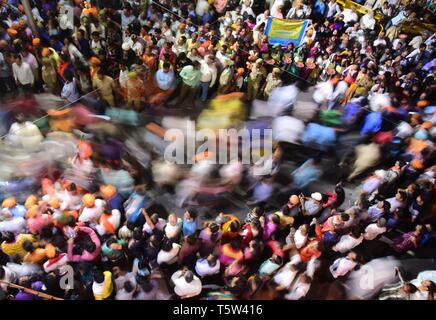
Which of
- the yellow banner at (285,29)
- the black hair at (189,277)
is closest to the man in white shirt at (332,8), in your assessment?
the yellow banner at (285,29)

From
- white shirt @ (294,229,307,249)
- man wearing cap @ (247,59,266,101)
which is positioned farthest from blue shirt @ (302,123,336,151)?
white shirt @ (294,229,307,249)

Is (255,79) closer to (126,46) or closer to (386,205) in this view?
(126,46)

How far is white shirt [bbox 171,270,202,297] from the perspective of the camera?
458 cm

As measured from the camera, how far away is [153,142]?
625 centimetres

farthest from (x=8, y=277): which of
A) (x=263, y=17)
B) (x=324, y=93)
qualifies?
(x=263, y=17)

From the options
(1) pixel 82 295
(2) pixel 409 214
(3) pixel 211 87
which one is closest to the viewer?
(1) pixel 82 295

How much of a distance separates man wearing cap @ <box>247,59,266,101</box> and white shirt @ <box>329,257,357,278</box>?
330 cm

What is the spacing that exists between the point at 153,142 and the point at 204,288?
240 centimetres

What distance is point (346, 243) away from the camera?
201 inches

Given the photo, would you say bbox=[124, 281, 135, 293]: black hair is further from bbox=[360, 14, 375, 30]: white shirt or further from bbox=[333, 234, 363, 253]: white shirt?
bbox=[360, 14, 375, 30]: white shirt

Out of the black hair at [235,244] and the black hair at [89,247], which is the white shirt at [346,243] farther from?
the black hair at [89,247]
